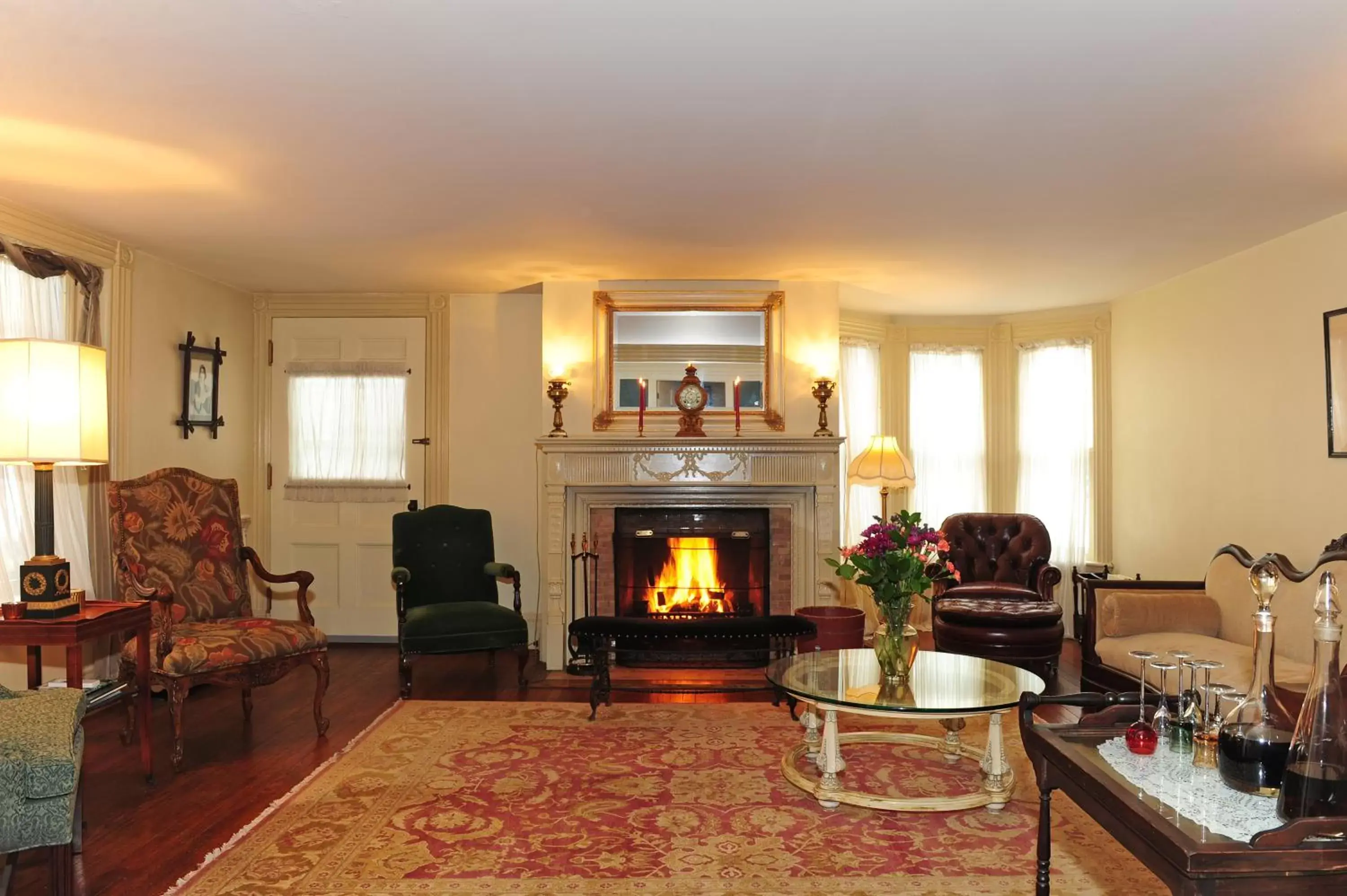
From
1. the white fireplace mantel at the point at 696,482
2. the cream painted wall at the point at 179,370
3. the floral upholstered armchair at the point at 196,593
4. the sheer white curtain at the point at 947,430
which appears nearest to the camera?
the floral upholstered armchair at the point at 196,593

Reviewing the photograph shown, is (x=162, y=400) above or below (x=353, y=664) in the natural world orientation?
above

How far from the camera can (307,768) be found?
407 centimetres

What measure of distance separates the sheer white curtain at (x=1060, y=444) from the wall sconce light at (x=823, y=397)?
2.07 metres

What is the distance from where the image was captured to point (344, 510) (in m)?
6.95

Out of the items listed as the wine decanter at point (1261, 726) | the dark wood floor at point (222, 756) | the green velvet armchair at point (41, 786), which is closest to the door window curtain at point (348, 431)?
the dark wood floor at point (222, 756)

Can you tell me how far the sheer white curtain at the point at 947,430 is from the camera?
299 inches

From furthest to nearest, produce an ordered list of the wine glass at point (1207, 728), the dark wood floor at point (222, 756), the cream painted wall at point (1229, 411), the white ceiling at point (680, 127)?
the cream painted wall at point (1229, 411)
the dark wood floor at point (222, 756)
the white ceiling at point (680, 127)
the wine glass at point (1207, 728)

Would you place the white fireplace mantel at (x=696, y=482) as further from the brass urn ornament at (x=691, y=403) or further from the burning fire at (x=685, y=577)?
the burning fire at (x=685, y=577)

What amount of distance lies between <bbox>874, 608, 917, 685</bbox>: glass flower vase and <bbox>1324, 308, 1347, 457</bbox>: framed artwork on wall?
242cm

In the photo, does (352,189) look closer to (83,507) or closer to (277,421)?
(83,507)

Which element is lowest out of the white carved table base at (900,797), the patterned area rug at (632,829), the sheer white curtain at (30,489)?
the patterned area rug at (632,829)

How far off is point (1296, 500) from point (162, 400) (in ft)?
20.6

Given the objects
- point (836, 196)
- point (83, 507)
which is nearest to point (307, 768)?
point (83, 507)

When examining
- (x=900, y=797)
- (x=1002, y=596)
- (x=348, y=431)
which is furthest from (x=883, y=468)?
(x=348, y=431)
